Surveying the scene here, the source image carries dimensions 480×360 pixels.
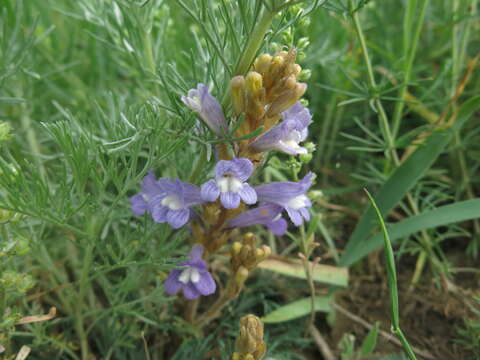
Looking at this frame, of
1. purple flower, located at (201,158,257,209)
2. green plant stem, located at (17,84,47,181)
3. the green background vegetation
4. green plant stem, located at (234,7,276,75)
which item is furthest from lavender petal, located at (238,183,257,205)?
green plant stem, located at (17,84,47,181)

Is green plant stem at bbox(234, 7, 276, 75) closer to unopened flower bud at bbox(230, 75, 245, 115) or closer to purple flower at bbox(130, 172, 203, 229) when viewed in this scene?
unopened flower bud at bbox(230, 75, 245, 115)

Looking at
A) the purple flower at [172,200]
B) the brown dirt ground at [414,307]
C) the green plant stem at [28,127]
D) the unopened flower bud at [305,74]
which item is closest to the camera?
the purple flower at [172,200]

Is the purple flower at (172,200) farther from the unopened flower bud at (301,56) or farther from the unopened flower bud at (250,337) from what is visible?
the unopened flower bud at (301,56)

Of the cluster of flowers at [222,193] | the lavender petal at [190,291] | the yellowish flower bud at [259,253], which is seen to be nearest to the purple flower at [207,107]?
the cluster of flowers at [222,193]

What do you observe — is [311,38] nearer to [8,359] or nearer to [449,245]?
[449,245]

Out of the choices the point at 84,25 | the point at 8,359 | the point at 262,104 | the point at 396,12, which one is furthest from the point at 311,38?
the point at 8,359

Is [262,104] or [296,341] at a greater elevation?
[262,104]
